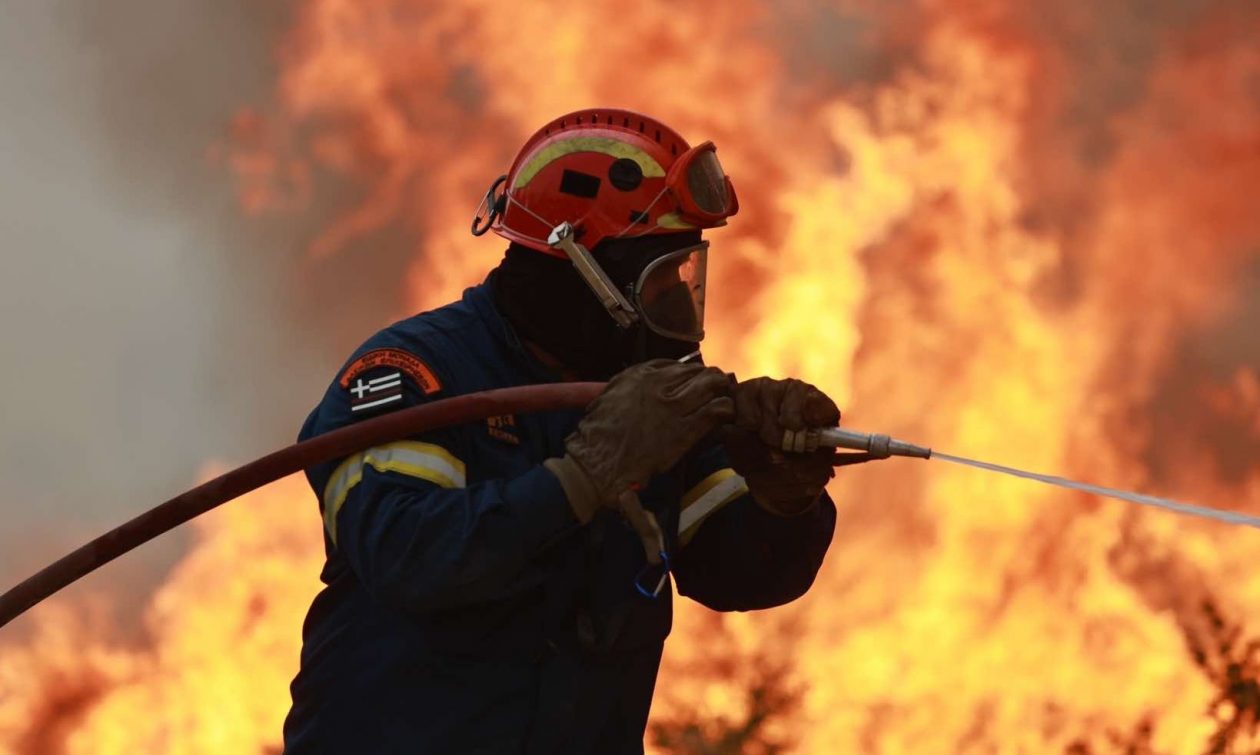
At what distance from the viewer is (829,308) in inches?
344

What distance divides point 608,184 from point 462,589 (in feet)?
4.33

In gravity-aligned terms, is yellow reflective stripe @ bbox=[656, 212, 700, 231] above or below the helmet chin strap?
above

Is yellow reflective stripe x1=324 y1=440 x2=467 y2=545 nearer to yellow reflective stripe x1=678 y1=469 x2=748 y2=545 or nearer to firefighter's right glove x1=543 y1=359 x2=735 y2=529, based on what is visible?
firefighter's right glove x1=543 y1=359 x2=735 y2=529

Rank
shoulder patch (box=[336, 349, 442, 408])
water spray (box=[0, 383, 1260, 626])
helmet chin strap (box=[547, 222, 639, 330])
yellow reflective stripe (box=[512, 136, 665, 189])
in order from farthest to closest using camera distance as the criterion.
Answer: yellow reflective stripe (box=[512, 136, 665, 189]) < helmet chin strap (box=[547, 222, 639, 330]) < shoulder patch (box=[336, 349, 442, 408]) < water spray (box=[0, 383, 1260, 626])

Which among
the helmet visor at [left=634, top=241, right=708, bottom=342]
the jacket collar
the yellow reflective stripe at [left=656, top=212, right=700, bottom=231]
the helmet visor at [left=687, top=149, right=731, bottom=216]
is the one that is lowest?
the jacket collar

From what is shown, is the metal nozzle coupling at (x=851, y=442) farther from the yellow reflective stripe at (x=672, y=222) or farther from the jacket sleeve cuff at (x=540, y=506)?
the yellow reflective stripe at (x=672, y=222)

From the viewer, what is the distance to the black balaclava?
16.3 feet

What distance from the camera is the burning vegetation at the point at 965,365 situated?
8.45 metres

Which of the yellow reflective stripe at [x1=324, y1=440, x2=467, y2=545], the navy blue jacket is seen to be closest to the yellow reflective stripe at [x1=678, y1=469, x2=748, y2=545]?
the navy blue jacket

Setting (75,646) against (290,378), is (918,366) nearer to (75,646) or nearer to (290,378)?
(290,378)

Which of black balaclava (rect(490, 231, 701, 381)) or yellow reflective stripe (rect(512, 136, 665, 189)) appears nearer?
black balaclava (rect(490, 231, 701, 381))

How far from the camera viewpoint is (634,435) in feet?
14.1

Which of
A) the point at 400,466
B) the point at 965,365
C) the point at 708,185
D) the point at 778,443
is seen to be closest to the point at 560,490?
the point at 400,466

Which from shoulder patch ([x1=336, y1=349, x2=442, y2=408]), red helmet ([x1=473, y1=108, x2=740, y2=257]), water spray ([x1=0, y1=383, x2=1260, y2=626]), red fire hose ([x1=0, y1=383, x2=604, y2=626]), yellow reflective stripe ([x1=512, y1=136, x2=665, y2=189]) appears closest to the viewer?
water spray ([x1=0, y1=383, x2=1260, y2=626])
